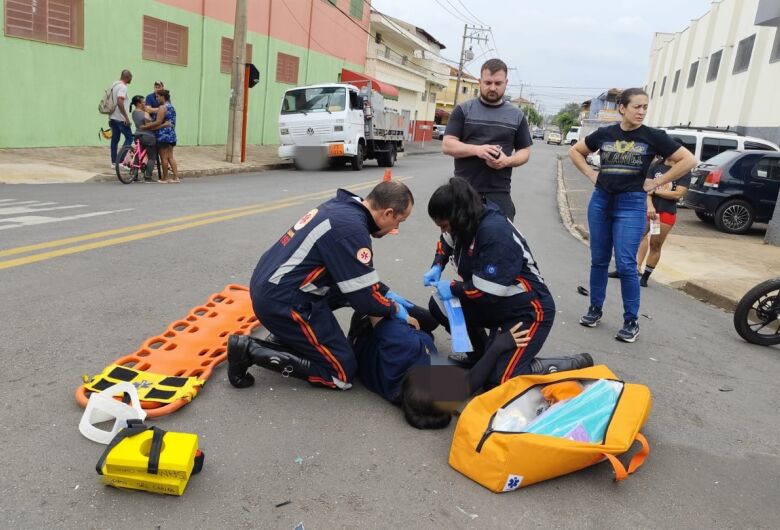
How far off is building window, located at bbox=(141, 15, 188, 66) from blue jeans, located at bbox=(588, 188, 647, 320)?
50.4ft

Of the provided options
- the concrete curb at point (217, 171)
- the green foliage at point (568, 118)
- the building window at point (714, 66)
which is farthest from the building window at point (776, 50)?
the green foliage at point (568, 118)

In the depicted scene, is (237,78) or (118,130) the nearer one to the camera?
(118,130)

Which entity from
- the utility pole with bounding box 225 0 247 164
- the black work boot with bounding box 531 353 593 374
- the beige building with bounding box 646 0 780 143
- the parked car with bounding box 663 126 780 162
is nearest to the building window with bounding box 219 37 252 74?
the utility pole with bounding box 225 0 247 164

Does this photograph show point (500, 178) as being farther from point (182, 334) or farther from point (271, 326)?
point (182, 334)

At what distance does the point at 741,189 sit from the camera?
11070 millimetres

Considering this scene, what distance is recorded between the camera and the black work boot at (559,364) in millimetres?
3508

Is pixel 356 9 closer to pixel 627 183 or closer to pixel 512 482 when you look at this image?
pixel 627 183

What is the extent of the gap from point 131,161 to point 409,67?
1448 inches

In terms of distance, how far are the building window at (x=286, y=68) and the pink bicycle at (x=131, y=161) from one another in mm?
13886

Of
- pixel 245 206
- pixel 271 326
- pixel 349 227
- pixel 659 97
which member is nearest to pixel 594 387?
pixel 349 227

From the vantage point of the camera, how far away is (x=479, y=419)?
2.66m

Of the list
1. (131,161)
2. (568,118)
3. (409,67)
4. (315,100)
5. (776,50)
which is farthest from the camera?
(568,118)

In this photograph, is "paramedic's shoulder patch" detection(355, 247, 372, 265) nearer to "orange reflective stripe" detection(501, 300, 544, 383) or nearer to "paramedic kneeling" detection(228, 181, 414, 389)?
"paramedic kneeling" detection(228, 181, 414, 389)

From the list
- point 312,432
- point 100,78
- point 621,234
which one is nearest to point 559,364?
point 621,234
